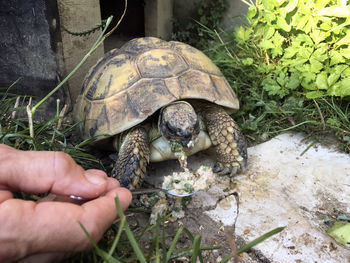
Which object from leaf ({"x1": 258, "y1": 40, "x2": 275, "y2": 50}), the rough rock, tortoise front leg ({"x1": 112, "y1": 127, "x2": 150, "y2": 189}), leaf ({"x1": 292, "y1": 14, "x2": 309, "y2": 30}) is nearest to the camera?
the rough rock

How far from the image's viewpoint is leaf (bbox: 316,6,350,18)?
2.58 m

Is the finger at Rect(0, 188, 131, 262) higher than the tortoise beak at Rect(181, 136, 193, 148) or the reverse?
higher

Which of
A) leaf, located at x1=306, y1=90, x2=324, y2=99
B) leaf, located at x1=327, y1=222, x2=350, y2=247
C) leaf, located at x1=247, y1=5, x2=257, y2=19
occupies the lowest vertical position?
leaf, located at x1=327, y1=222, x2=350, y2=247

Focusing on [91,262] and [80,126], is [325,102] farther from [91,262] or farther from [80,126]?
[91,262]

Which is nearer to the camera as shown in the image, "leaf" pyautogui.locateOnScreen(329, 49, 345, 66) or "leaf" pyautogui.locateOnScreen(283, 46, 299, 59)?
"leaf" pyautogui.locateOnScreen(329, 49, 345, 66)

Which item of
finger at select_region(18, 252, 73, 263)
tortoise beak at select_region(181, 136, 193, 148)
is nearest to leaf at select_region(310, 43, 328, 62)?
tortoise beak at select_region(181, 136, 193, 148)

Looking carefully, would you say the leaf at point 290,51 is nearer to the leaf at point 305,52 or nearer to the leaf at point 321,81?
the leaf at point 305,52

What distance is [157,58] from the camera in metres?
2.33

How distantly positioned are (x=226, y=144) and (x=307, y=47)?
1314 mm

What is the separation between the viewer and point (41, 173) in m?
1.13

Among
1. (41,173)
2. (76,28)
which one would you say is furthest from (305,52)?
(41,173)

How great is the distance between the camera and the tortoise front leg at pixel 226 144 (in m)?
2.24

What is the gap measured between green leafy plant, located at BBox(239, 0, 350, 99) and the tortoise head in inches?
46.7

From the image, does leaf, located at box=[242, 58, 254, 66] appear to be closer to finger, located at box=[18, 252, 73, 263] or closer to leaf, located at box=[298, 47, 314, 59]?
leaf, located at box=[298, 47, 314, 59]
